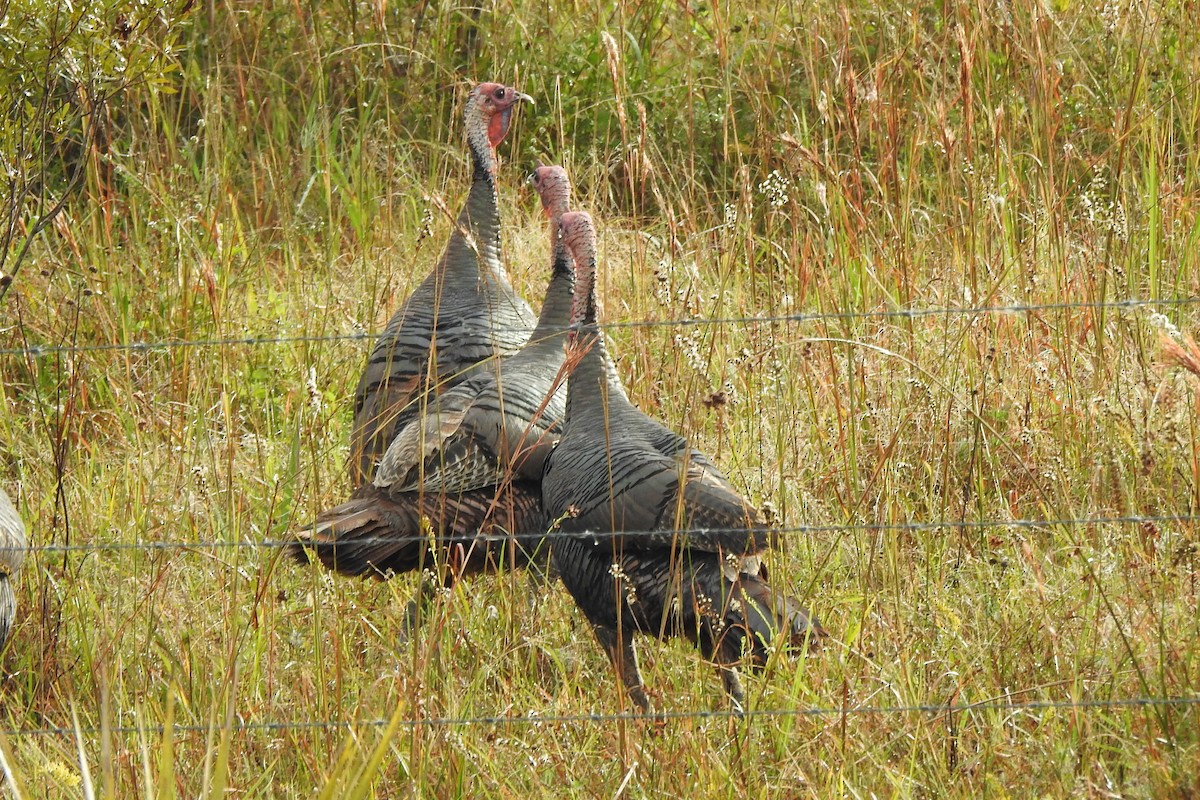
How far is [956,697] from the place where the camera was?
302 cm

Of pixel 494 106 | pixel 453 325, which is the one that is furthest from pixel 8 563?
pixel 494 106

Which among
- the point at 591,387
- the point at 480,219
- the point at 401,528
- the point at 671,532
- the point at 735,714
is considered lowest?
the point at 735,714

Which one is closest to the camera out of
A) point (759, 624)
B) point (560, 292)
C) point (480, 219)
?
point (759, 624)

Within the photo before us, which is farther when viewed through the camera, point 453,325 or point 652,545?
point 453,325

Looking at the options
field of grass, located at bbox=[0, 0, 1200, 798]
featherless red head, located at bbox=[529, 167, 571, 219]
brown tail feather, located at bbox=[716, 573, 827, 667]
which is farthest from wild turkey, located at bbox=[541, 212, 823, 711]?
featherless red head, located at bbox=[529, 167, 571, 219]

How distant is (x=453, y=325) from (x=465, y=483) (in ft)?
2.77

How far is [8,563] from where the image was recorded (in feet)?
10.8

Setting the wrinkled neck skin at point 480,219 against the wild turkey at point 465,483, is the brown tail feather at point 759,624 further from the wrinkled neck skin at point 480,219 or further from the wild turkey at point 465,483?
the wrinkled neck skin at point 480,219

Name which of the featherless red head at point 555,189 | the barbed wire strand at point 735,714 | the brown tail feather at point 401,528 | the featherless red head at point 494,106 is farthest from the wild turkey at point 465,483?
the featherless red head at point 494,106

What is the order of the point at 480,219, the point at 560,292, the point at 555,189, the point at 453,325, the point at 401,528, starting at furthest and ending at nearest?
the point at 480,219 → the point at 555,189 → the point at 453,325 → the point at 560,292 → the point at 401,528

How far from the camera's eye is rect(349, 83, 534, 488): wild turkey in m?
4.48

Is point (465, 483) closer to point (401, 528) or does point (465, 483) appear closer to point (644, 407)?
point (401, 528)

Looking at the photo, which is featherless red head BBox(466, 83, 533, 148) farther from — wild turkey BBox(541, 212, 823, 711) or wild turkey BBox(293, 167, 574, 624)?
wild turkey BBox(541, 212, 823, 711)

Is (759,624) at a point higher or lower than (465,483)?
lower
